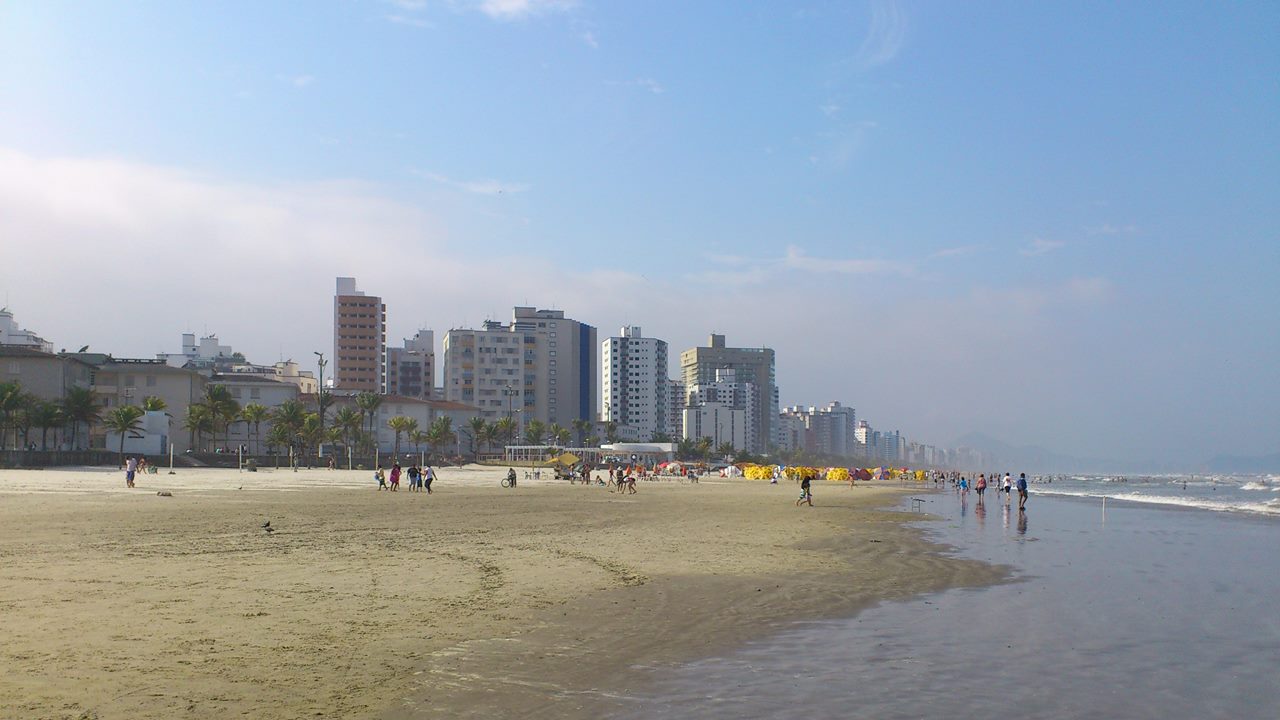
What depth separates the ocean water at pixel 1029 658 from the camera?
8836 mm

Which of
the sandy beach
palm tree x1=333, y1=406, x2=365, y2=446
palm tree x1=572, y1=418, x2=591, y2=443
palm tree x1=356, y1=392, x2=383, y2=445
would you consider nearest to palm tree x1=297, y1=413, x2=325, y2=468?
palm tree x1=333, y1=406, x2=365, y2=446

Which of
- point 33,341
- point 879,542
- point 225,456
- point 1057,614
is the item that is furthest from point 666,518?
point 33,341

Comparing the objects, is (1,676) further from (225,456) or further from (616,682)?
(225,456)

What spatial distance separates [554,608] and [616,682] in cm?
409

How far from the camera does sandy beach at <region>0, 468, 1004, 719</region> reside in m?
8.40

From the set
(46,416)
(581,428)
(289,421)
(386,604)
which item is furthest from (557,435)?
(386,604)

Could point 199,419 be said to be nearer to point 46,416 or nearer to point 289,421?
point 289,421

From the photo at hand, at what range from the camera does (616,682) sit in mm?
9227

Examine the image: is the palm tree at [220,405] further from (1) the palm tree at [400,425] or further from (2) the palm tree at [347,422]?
(1) the palm tree at [400,425]

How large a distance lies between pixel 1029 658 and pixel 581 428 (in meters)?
177

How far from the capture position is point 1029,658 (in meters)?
10.9

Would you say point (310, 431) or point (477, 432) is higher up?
point (310, 431)

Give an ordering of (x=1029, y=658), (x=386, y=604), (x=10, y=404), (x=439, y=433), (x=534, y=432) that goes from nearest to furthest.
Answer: (x=1029, y=658)
(x=386, y=604)
(x=10, y=404)
(x=439, y=433)
(x=534, y=432)

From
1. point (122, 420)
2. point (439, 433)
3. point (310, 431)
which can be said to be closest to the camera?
point (122, 420)
